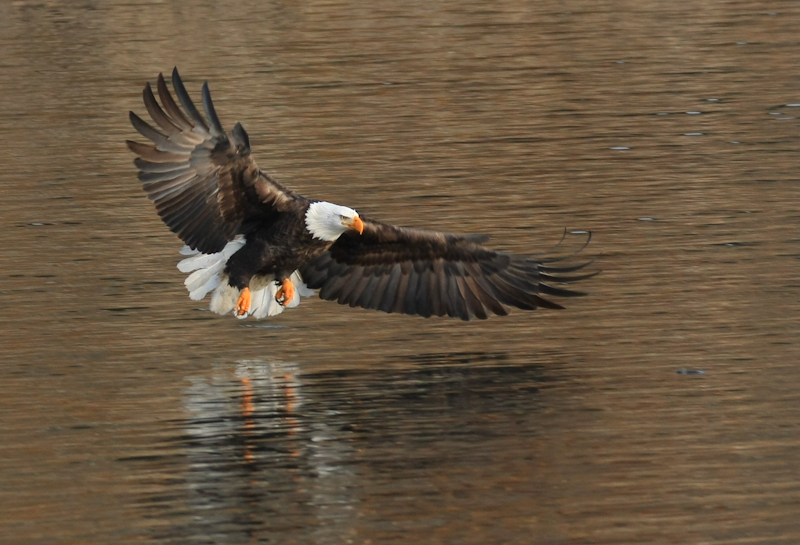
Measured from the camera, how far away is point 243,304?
7895 millimetres

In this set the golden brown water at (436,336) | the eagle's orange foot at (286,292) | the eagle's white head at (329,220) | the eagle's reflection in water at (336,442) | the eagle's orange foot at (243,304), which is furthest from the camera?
the eagle's orange foot at (286,292)

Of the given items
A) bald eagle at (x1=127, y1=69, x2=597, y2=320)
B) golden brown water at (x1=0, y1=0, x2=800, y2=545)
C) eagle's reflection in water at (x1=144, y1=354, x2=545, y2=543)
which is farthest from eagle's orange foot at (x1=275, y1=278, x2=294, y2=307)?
eagle's reflection in water at (x1=144, y1=354, x2=545, y2=543)

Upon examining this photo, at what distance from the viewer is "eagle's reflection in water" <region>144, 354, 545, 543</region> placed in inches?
217

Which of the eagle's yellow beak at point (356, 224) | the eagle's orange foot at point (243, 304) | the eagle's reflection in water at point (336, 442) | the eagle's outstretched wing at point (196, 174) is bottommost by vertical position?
the eagle's reflection in water at point (336, 442)

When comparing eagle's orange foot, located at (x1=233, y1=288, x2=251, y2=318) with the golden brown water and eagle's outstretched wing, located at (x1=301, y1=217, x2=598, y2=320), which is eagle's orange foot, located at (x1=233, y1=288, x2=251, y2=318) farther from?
eagle's outstretched wing, located at (x1=301, y1=217, x2=598, y2=320)

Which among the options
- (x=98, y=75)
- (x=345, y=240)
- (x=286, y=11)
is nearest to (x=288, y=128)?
(x=98, y=75)

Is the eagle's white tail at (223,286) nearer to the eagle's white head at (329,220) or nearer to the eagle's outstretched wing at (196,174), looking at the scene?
the eagle's outstretched wing at (196,174)

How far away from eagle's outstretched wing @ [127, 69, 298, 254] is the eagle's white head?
0.23 metres

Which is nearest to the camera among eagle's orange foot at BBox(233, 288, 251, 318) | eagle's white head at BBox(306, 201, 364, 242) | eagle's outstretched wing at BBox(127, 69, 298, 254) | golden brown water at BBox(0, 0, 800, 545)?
golden brown water at BBox(0, 0, 800, 545)

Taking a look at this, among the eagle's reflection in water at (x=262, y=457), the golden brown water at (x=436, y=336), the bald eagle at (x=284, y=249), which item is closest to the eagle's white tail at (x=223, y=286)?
the bald eagle at (x=284, y=249)

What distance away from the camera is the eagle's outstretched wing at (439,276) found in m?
7.93

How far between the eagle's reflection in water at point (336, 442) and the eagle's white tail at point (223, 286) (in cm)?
64

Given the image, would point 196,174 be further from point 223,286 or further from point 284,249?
point 223,286

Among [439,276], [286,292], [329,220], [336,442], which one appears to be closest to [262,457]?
[336,442]
